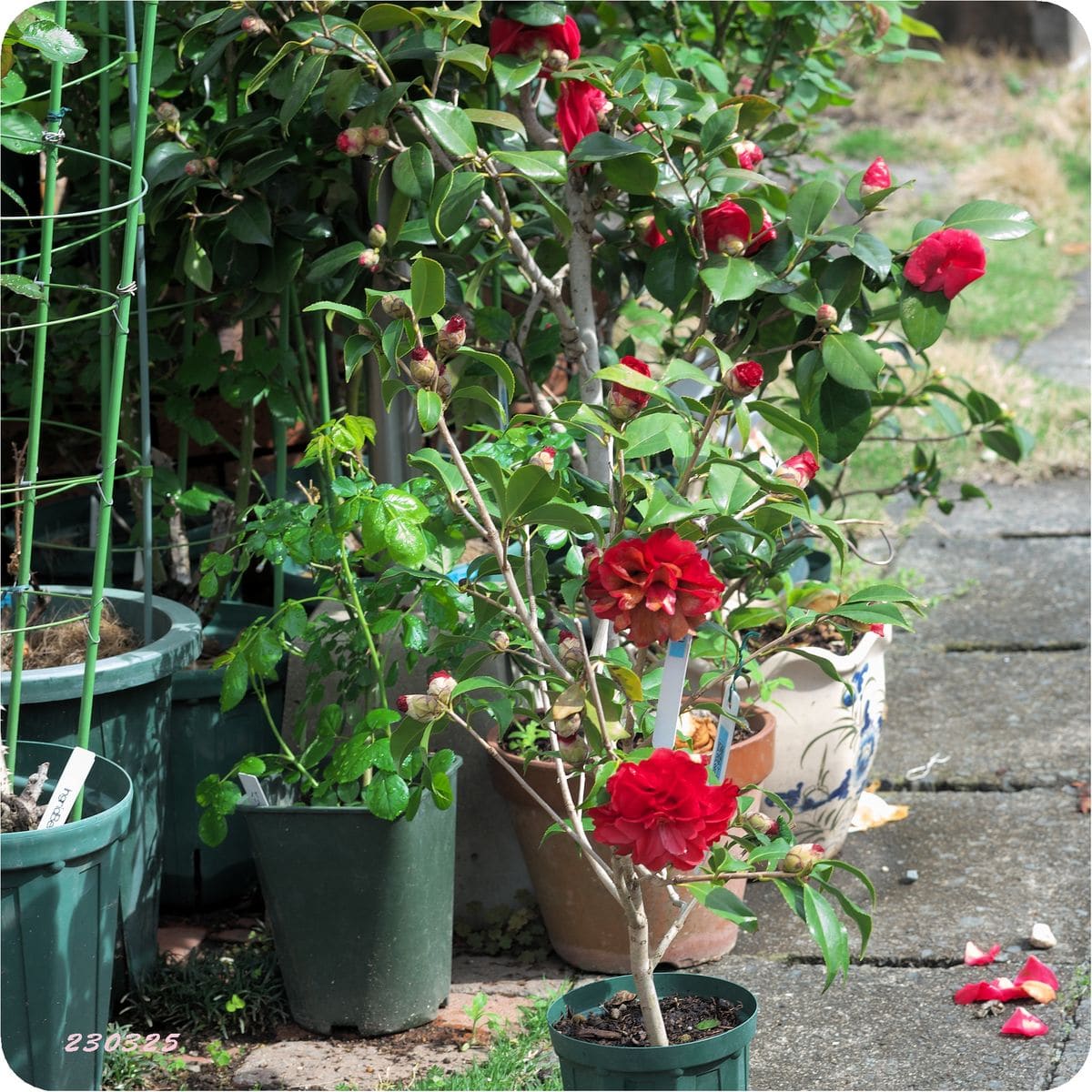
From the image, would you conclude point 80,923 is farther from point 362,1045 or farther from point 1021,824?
point 1021,824

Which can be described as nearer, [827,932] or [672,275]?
[827,932]

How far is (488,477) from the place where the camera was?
50.8 inches


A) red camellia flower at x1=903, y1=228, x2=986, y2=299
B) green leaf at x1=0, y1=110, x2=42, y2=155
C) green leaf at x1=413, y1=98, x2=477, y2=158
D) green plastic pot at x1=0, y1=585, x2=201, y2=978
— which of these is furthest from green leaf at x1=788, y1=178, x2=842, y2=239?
green plastic pot at x1=0, y1=585, x2=201, y2=978

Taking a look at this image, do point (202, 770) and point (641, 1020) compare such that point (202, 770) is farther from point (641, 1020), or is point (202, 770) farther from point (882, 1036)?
point (882, 1036)

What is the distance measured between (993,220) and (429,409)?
2.45ft

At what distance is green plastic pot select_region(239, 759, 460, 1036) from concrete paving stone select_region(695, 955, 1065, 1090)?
1.56ft

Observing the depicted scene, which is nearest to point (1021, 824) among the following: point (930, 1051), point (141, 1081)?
point (930, 1051)

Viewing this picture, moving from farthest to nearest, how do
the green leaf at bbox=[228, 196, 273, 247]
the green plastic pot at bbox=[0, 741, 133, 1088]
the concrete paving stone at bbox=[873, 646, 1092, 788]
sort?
the concrete paving stone at bbox=[873, 646, 1092, 788]
the green leaf at bbox=[228, 196, 273, 247]
the green plastic pot at bbox=[0, 741, 133, 1088]

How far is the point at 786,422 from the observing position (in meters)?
1.37

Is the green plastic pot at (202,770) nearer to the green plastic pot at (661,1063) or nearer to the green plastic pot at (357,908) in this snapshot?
the green plastic pot at (357,908)

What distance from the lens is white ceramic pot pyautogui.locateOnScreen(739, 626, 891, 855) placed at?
7.96 ft

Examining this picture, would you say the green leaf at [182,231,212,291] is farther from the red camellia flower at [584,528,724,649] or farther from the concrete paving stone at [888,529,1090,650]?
the concrete paving stone at [888,529,1090,650]

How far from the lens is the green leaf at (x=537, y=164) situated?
1737mm

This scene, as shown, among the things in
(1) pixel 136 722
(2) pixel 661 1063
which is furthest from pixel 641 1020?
(1) pixel 136 722
